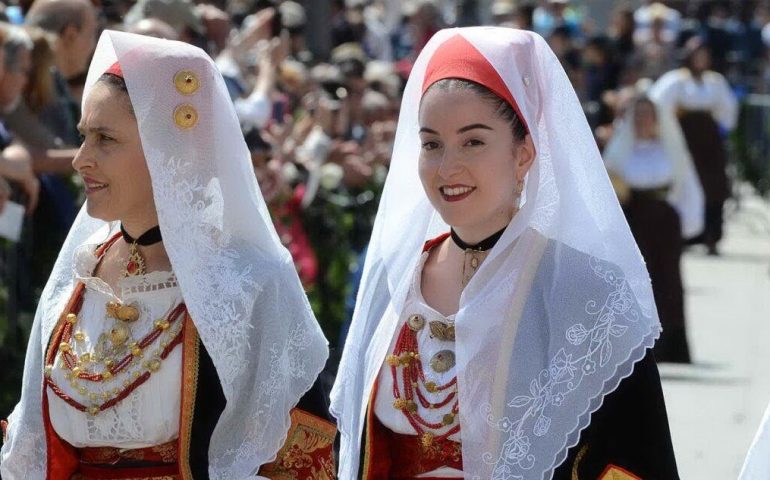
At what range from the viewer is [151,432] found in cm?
387

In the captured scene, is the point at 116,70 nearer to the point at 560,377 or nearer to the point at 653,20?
the point at 560,377

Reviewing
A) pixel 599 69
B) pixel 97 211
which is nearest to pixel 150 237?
pixel 97 211

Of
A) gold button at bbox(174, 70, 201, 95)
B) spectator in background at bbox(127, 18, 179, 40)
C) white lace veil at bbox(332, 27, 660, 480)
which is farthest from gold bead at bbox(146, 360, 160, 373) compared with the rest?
spectator in background at bbox(127, 18, 179, 40)

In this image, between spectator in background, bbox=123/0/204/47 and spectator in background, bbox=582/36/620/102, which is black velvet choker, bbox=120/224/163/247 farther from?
spectator in background, bbox=582/36/620/102

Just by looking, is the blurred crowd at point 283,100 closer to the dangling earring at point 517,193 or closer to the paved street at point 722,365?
the paved street at point 722,365

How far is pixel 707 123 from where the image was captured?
1669 centimetres

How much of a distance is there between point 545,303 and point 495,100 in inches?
18.1

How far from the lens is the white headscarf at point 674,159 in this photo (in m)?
11.3

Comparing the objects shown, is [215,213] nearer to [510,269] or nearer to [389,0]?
[510,269]

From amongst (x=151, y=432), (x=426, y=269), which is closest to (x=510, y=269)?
(x=426, y=269)

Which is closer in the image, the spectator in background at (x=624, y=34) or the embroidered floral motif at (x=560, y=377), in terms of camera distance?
the embroidered floral motif at (x=560, y=377)

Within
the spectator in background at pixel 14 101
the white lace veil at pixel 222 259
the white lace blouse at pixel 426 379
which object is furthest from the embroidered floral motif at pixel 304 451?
the spectator in background at pixel 14 101

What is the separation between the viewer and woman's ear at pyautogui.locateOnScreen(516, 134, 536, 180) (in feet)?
12.4

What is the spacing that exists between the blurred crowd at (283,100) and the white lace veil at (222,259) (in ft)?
7.21
